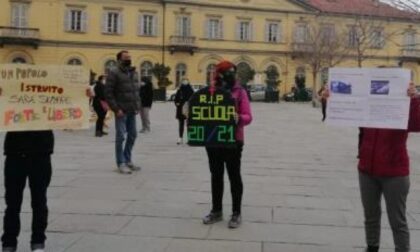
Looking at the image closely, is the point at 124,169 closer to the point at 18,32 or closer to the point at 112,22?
the point at 18,32

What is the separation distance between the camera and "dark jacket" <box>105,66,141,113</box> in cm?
998

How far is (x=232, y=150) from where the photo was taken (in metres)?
6.77

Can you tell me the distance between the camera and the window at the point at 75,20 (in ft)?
192

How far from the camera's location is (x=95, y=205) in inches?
307

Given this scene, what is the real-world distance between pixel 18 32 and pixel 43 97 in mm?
54142

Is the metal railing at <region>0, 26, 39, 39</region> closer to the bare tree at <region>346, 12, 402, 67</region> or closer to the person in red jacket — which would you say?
the bare tree at <region>346, 12, 402, 67</region>

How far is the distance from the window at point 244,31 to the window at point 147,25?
347 inches

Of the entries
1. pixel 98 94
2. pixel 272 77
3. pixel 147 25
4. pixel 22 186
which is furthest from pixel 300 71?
pixel 22 186

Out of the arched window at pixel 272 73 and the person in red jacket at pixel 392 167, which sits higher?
the arched window at pixel 272 73

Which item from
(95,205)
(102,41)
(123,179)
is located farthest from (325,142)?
(102,41)

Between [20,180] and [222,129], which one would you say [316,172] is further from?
[20,180]

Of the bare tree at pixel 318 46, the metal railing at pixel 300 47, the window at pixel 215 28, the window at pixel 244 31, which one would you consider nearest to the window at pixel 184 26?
the window at pixel 215 28

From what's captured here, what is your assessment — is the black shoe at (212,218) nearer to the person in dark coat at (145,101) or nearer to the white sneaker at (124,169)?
the white sneaker at (124,169)

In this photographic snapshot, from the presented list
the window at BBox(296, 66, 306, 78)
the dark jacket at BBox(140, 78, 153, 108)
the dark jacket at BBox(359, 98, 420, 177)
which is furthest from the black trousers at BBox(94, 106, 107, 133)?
the window at BBox(296, 66, 306, 78)
